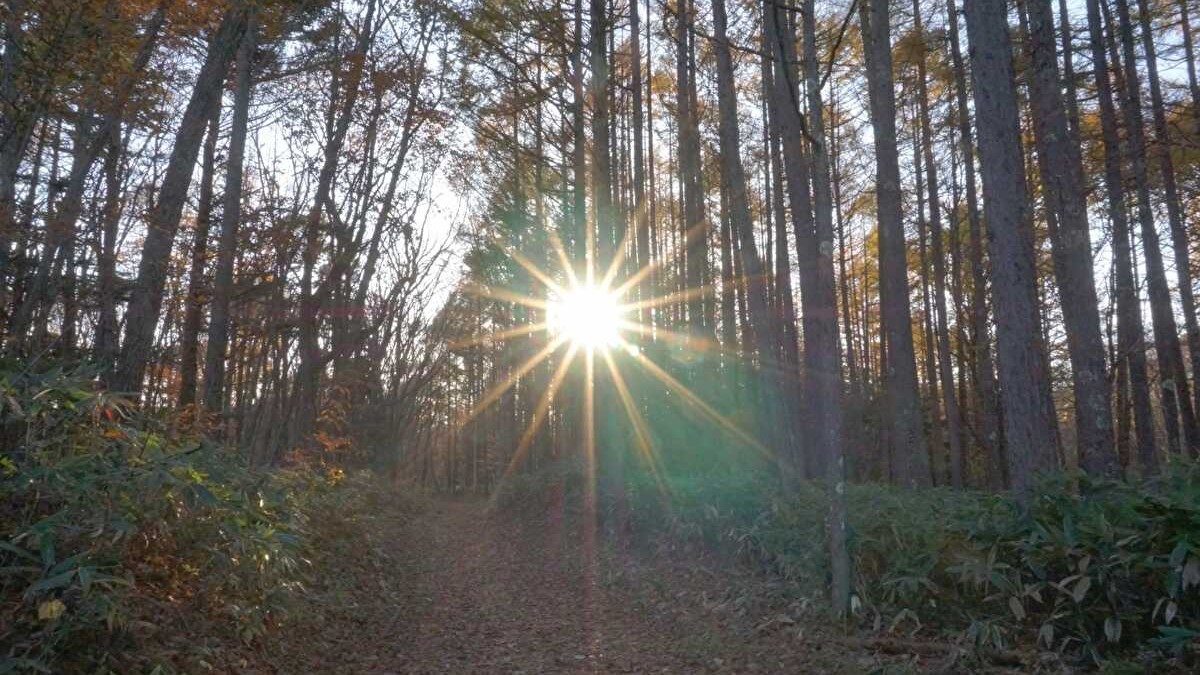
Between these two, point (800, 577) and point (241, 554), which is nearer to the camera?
point (241, 554)

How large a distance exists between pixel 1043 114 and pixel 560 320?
13.2 meters

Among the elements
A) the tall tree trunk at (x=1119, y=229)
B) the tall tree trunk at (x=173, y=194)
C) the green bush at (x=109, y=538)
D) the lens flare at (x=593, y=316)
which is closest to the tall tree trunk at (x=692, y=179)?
the lens flare at (x=593, y=316)

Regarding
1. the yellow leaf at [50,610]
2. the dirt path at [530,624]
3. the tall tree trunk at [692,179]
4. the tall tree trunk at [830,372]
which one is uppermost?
the tall tree trunk at [692,179]

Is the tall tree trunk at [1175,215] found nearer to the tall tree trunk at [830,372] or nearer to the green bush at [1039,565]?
the green bush at [1039,565]

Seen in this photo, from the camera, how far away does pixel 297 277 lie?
14242 mm

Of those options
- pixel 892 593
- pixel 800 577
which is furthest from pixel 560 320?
pixel 892 593

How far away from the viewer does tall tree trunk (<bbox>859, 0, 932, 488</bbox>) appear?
1182 cm

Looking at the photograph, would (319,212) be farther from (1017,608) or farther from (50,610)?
(1017,608)

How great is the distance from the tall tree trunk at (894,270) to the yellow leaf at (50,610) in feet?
35.7

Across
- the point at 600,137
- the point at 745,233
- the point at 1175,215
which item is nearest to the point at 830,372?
the point at 745,233

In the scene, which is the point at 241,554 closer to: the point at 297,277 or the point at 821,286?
the point at 821,286

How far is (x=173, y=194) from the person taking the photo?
Result: 891cm

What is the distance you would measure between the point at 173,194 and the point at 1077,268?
36.8 feet

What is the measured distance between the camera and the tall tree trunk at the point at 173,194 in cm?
866
